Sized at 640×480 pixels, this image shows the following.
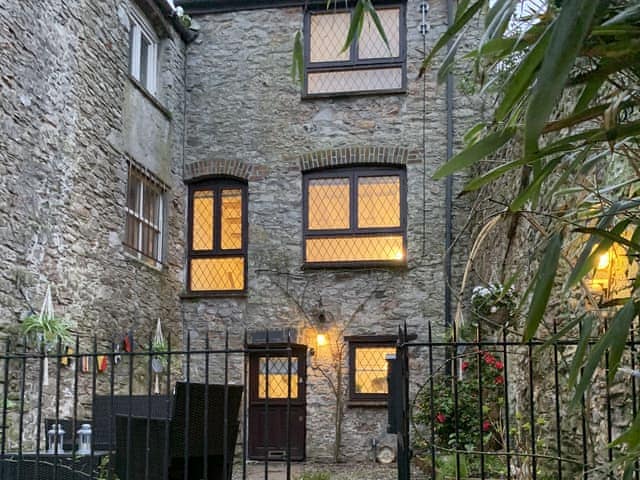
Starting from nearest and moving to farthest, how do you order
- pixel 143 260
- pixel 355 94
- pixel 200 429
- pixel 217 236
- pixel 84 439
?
pixel 200 429 → pixel 84 439 → pixel 143 260 → pixel 355 94 → pixel 217 236

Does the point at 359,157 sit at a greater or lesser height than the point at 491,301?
greater

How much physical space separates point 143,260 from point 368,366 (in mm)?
3062

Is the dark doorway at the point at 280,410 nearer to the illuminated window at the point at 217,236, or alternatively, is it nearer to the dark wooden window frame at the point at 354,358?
the dark wooden window frame at the point at 354,358

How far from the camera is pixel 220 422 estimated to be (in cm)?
461

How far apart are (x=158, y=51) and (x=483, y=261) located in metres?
5.06

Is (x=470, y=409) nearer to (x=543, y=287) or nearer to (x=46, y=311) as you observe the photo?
(x=46, y=311)

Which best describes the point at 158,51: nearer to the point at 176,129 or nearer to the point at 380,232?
the point at 176,129

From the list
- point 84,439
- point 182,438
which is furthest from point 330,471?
point 182,438

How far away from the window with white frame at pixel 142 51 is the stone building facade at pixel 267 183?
0.08 ft

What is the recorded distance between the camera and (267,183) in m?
10.5

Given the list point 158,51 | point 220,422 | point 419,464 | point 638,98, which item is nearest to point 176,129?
point 158,51

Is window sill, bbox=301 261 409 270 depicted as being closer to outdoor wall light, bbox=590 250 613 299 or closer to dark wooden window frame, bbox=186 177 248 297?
dark wooden window frame, bbox=186 177 248 297

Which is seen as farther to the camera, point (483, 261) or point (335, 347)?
point (335, 347)

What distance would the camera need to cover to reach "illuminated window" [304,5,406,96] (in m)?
10.4
